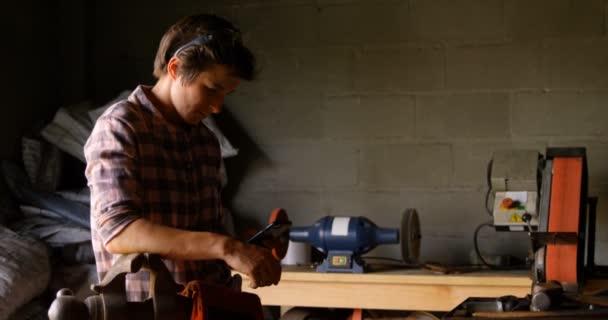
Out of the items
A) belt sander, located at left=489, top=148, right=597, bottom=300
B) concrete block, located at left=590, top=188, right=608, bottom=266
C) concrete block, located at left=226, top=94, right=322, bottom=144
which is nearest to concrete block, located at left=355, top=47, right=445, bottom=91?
concrete block, located at left=226, top=94, right=322, bottom=144

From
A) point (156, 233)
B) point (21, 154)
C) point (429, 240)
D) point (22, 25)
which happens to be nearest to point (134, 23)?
point (22, 25)

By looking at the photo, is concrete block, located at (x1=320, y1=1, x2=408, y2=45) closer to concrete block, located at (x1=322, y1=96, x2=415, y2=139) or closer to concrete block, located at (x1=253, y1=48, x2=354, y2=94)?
concrete block, located at (x1=253, y1=48, x2=354, y2=94)

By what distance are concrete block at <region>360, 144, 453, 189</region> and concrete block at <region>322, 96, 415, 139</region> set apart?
0.06m

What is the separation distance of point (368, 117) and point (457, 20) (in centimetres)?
50

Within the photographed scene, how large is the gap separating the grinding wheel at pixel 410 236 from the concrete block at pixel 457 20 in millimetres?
723

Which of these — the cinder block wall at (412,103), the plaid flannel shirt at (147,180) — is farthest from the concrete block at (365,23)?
the plaid flannel shirt at (147,180)

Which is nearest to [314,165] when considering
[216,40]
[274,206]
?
[274,206]

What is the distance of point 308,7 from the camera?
326 cm

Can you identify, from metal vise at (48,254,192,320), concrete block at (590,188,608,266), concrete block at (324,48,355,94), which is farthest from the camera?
concrete block at (324,48,355,94)

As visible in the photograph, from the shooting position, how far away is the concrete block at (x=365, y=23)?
3.18 meters

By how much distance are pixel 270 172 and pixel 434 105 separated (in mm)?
708

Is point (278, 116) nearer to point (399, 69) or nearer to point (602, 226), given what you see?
point (399, 69)

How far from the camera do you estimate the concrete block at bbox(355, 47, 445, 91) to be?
314cm

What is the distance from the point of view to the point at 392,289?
274cm
